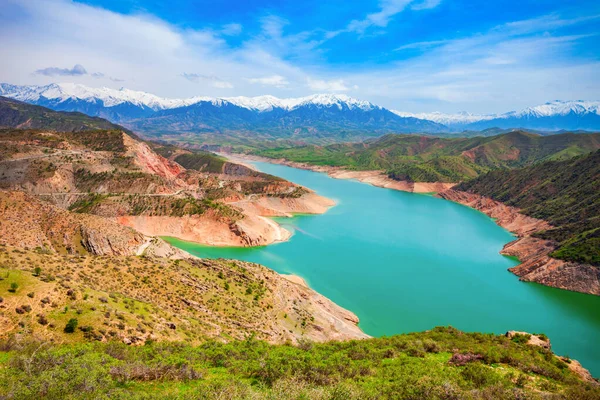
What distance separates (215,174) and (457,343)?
135m

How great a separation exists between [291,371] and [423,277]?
133 feet

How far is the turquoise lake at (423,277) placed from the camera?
135 feet

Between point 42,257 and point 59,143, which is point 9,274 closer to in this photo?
point 42,257

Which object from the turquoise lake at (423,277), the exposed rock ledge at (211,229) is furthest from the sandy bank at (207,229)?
the turquoise lake at (423,277)

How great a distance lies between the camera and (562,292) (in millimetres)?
52531

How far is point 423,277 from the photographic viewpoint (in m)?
54.1

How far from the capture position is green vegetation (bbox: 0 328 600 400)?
1358 centimetres

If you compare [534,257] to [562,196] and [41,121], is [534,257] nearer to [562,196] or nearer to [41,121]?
[562,196]

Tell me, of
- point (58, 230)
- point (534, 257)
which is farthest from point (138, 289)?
point (534, 257)

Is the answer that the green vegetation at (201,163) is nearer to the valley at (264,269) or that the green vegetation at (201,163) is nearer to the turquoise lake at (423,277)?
the valley at (264,269)

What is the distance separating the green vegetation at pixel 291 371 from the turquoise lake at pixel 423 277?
52.6 feet

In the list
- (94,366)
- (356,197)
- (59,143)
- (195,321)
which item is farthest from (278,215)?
(94,366)

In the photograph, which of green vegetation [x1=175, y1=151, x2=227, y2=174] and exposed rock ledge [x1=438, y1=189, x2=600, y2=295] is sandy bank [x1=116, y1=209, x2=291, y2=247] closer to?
exposed rock ledge [x1=438, y1=189, x2=600, y2=295]

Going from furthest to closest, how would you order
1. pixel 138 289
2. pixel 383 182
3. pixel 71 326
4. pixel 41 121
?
pixel 41 121 < pixel 383 182 < pixel 138 289 < pixel 71 326
